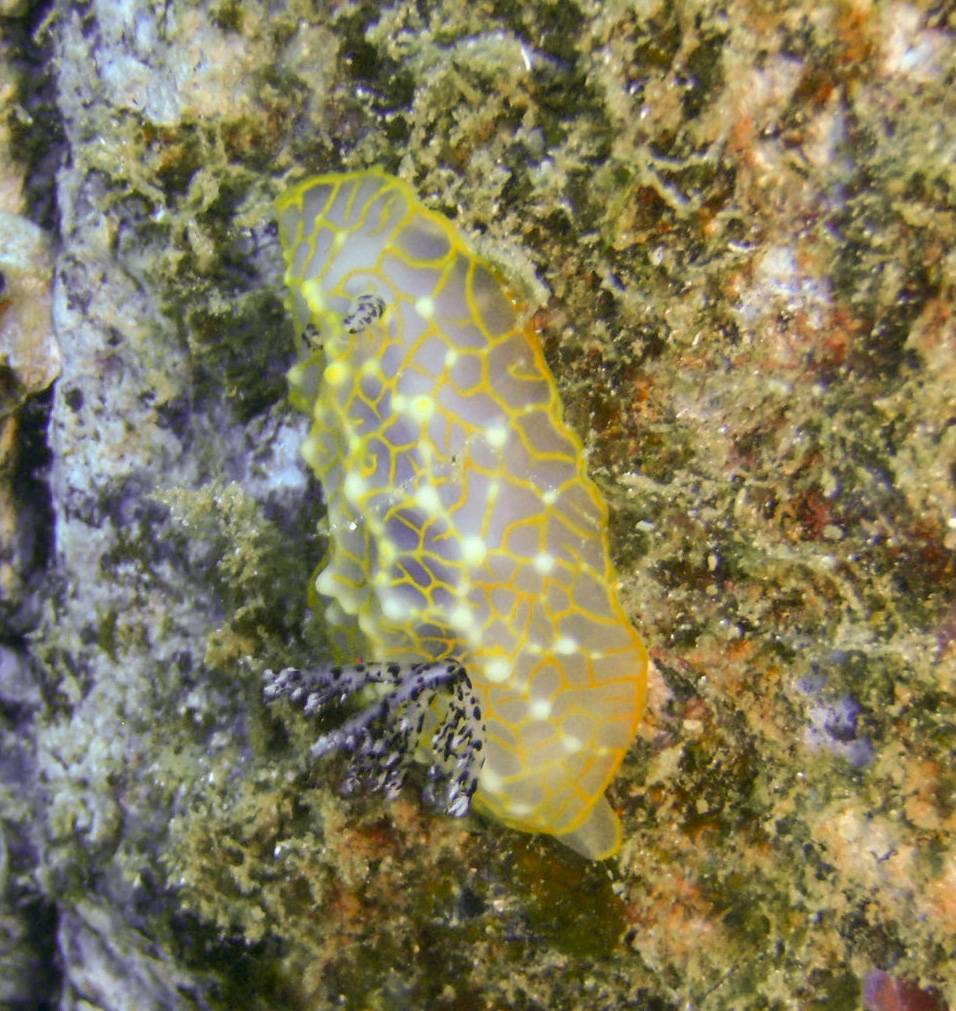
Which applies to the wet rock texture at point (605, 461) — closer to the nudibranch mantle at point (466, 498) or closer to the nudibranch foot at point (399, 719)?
the nudibranch mantle at point (466, 498)

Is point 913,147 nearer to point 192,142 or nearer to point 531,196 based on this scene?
point 531,196

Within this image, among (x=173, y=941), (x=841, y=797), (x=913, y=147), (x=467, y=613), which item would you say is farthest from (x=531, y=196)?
(x=173, y=941)

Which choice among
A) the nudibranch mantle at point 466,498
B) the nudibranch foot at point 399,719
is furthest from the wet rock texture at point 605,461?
the nudibranch foot at point 399,719

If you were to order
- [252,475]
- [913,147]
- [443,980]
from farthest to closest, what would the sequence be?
[252,475] → [443,980] → [913,147]

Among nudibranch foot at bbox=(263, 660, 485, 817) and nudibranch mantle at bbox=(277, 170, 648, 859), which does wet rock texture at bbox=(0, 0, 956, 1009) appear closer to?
nudibranch mantle at bbox=(277, 170, 648, 859)

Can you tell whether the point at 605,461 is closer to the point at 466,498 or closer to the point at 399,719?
the point at 466,498

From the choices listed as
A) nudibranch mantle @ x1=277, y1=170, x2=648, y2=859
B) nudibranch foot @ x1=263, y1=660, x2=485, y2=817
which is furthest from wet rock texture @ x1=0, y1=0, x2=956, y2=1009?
nudibranch foot @ x1=263, y1=660, x2=485, y2=817
